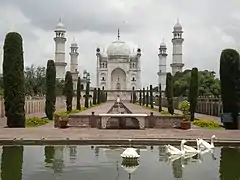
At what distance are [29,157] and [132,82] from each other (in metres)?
85.3

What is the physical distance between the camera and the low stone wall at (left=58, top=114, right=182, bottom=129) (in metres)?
16.8

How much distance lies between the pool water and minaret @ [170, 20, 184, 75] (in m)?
72.5

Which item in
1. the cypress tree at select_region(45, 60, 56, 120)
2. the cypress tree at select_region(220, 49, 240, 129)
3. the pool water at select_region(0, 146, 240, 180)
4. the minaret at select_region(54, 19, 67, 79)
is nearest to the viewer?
the pool water at select_region(0, 146, 240, 180)

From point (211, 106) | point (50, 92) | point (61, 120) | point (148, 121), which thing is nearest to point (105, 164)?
point (61, 120)

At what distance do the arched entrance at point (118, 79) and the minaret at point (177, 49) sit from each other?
45.9 ft

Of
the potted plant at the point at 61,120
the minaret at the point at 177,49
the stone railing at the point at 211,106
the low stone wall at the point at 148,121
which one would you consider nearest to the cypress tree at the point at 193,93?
the low stone wall at the point at 148,121

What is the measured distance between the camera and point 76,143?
11.7 m

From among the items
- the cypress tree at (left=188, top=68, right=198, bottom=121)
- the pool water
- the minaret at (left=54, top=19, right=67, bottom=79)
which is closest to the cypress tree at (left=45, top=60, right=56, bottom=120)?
the cypress tree at (left=188, top=68, right=198, bottom=121)

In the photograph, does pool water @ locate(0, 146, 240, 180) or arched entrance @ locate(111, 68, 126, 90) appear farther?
arched entrance @ locate(111, 68, 126, 90)

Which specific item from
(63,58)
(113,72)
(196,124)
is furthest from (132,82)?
(196,124)

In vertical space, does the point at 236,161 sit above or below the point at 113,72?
below

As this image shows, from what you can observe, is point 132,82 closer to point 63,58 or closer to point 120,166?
point 63,58

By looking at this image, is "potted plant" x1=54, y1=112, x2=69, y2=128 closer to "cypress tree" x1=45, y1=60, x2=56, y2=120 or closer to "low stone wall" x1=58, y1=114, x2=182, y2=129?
"low stone wall" x1=58, y1=114, x2=182, y2=129

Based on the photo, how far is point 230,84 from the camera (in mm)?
16859
